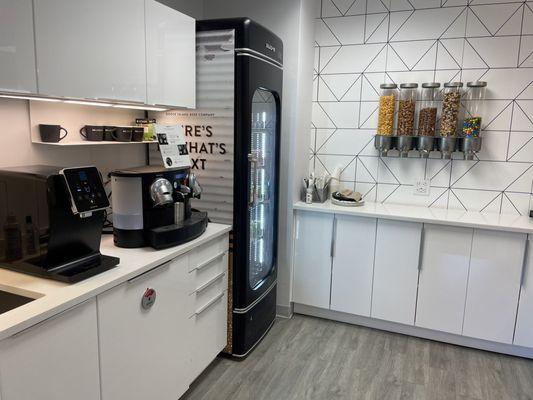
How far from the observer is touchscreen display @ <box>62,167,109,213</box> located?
4.84ft

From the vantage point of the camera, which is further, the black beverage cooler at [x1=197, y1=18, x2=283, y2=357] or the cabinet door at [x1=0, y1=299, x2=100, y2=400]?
the black beverage cooler at [x1=197, y1=18, x2=283, y2=357]

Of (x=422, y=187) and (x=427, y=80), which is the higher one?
(x=427, y=80)

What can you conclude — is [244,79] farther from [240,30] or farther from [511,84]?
[511,84]

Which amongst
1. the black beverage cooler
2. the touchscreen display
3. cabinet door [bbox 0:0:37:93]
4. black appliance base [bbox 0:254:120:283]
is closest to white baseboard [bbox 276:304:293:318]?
the black beverage cooler

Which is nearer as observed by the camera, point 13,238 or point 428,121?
point 13,238

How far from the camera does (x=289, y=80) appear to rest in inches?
114

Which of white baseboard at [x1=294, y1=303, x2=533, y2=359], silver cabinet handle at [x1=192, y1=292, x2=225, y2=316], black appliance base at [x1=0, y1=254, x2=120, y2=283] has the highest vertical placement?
black appliance base at [x1=0, y1=254, x2=120, y2=283]

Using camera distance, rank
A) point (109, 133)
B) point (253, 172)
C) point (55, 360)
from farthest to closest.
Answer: point (253, 172) → point (109, 133) → point (55, 360)

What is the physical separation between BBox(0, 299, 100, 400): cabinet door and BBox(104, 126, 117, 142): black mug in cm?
105

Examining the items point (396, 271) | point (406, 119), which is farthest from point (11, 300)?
point (406, 119)

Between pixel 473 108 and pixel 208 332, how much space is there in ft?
7.71

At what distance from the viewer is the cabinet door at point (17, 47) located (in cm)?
131

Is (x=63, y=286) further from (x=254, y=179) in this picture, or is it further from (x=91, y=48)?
(x=254, y=179)

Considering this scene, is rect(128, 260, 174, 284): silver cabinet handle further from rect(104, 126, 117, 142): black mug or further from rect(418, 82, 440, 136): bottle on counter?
rect(418, 82, 440, 136): bottle on counter
